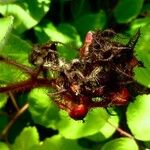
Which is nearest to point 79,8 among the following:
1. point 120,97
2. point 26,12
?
point 26,12

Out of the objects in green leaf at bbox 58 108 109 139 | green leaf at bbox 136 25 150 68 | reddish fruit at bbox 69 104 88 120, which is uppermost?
reddish fruit at bbox 69 104 88 120

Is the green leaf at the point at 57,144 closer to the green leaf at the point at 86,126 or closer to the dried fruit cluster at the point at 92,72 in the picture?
the green leaf at the point at 86,126

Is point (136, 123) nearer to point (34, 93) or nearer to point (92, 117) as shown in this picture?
point (92, 117)

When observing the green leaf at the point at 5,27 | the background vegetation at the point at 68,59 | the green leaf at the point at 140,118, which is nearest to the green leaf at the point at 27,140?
the background vegetation at the point at 68,59

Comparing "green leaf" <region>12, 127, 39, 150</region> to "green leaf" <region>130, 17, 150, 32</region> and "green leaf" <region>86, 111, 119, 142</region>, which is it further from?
"green leaf" <region>130, 17, 150, 32</region>

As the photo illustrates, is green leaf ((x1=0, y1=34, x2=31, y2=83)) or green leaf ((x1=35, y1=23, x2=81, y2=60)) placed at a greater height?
green leaf ((x1=0, y1=34, x2=31, y2=83))

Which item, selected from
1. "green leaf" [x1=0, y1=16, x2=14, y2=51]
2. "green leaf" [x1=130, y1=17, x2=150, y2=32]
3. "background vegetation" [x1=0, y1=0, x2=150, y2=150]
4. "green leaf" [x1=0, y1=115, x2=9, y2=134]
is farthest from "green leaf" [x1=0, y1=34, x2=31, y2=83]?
"green leaf" [x1=130, y1=17, x2=150, y2=32]

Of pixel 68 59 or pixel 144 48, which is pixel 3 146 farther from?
pixel 144 48
